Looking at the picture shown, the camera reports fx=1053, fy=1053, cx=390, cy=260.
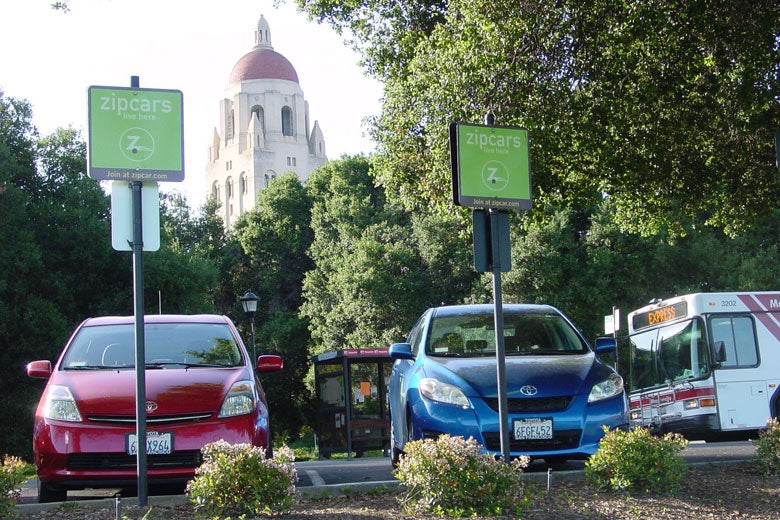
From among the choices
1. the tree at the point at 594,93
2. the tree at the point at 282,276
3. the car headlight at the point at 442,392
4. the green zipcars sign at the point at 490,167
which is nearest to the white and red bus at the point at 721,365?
the tree at the point at 594,93

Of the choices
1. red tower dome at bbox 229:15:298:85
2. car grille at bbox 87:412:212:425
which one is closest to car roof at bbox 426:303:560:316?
car grille at bbox 87:412:212:425

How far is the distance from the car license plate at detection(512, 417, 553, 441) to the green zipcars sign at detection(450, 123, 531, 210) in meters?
2.01

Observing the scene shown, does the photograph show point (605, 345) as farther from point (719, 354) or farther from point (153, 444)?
point (719, 354)

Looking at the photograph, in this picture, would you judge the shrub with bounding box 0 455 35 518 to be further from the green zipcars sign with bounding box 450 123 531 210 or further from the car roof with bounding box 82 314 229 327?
the green zipcars sign with bounding box 450 123 531 210

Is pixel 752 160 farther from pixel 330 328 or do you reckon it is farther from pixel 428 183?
pixel 330 328

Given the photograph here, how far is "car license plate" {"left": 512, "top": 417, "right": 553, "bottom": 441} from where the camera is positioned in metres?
9.16

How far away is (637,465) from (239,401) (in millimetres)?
3298

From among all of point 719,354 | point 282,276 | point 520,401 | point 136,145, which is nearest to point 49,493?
point 136,145

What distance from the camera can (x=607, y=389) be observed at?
9539mm

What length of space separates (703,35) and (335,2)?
6192 millimetres

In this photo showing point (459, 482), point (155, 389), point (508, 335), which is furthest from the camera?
point (508, 335)

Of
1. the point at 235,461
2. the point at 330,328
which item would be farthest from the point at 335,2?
the point at 330,328

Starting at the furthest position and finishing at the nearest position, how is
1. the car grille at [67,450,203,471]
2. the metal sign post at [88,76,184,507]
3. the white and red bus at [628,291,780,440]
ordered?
1. the white and red bus at [628,291,780,440]
2. the car grille at [67,450,203,471]
3. the metal sign post at [88,76,184,507]

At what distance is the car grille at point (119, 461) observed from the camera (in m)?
8.41
